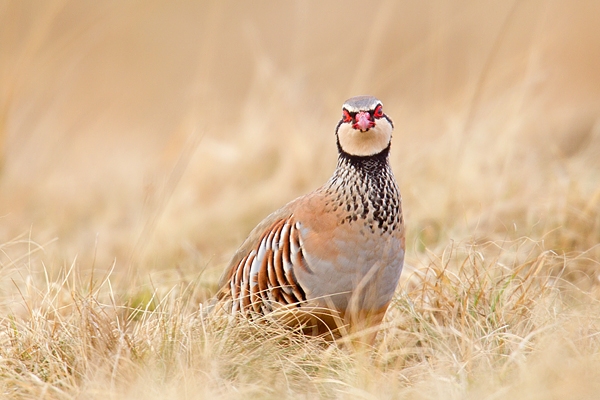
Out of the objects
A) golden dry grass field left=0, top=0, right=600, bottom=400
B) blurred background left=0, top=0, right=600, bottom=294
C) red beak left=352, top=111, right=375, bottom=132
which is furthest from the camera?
blurred background left=0, top=0, right=600, bottom=294

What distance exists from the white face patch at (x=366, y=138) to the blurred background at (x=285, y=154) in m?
0.67

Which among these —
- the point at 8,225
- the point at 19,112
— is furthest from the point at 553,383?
the point at 19,112

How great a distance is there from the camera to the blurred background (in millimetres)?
4953

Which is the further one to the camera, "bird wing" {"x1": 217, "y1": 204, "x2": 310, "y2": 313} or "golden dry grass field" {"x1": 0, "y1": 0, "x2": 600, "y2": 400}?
"bird wing" {"x1": 217, "y1": 204, "x2": 310, "y2": 313}

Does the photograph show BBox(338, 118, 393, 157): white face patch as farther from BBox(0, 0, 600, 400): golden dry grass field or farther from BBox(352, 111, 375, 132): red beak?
BBox(0, 0, 600, 400): golden dry grass field

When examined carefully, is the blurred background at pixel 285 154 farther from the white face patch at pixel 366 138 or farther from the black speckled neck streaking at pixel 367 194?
the white face patch at pixel 366 138

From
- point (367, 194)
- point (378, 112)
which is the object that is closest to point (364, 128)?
point (378, 112)

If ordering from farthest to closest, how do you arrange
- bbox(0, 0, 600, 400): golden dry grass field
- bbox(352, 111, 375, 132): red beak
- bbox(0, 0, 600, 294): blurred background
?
bbox(0, 0, 600, 294): blurred background
bbox(352, 111, 375, 132): red beak
bbox(0, 0, 600, 400): golden dry grass field

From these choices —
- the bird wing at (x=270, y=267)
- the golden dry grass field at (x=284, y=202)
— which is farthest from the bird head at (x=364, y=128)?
the golden dry grass field at (x=284, y=202)

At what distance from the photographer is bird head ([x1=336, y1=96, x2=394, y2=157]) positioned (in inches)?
134

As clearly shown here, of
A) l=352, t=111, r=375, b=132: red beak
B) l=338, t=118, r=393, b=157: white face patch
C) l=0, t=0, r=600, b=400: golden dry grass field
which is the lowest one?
l=0, t=0, r=600, b=400: golden dry grass field

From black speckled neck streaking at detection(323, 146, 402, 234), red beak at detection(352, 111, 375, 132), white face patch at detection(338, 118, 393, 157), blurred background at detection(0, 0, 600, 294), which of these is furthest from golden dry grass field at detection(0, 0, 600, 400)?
red beak at detection(352, 111, 375, 132)

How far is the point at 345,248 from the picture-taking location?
337cm

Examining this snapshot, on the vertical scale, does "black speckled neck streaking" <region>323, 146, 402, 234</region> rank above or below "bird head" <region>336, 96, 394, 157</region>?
below
